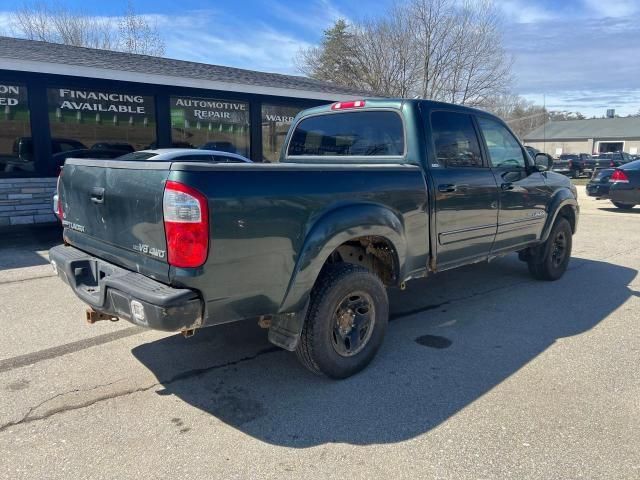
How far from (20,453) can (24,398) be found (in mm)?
677

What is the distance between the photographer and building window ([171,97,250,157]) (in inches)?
459

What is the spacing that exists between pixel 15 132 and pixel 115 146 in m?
1.93

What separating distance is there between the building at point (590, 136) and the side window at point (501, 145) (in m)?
60.4

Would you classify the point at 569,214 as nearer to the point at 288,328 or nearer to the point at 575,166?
the point at 288,328

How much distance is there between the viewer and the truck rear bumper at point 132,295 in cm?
266

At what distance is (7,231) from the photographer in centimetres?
961

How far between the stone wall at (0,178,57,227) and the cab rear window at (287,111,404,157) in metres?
6.34

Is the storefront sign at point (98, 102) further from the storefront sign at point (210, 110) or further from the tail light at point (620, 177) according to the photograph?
the tail light at point (620, 177)

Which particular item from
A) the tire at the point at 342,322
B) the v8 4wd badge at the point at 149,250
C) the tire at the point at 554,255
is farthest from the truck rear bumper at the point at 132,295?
the tire at the point at 554,255

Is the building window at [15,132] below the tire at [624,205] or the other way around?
the other way around

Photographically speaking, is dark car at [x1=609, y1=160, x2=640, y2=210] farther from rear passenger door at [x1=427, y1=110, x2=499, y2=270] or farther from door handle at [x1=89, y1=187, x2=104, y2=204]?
door handle at [x1=89, y1=187, x2=104, y2=204]

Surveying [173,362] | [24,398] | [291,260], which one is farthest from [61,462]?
[291,260]

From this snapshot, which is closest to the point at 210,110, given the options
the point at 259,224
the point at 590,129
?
the point at 259,224

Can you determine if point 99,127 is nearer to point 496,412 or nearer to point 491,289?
point 491,289
